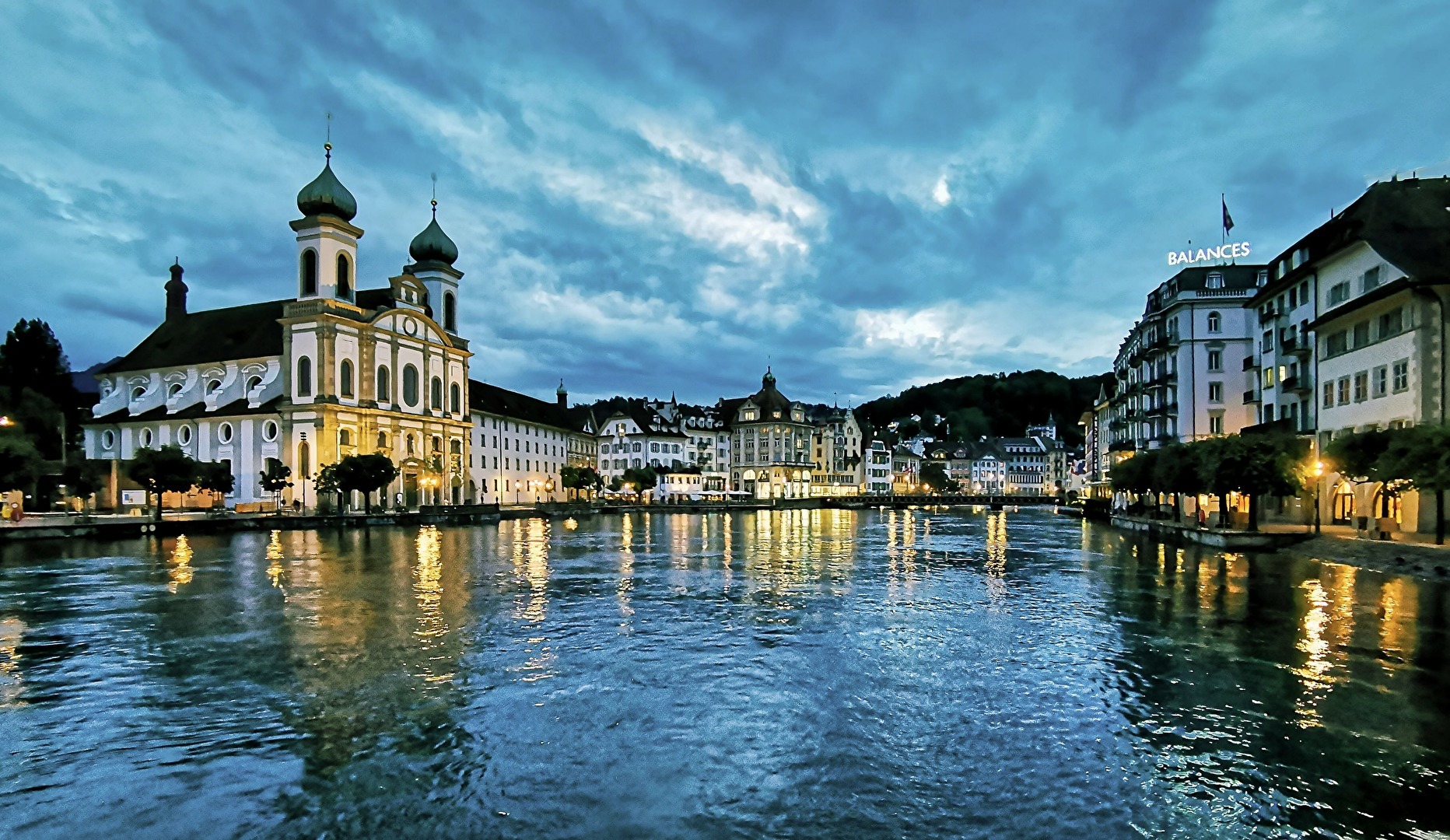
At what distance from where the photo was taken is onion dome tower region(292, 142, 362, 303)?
3088 inches

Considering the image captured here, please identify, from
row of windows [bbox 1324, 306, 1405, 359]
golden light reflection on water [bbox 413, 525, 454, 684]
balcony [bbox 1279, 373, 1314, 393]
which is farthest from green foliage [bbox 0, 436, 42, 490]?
balcony [bbox 1279, 373, 1314, 393]

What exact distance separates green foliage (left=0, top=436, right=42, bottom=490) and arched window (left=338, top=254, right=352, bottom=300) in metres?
35.2

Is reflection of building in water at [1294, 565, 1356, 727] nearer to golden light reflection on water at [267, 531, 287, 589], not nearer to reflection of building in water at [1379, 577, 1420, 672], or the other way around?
reflection of building in water at [1379, 577, 1420, 672]

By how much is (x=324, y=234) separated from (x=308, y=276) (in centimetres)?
426

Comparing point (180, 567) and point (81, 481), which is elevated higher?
point (81, 481)

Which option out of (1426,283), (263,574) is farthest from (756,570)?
(1426,283)

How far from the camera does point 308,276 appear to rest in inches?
3125

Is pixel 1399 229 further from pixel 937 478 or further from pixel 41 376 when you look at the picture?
pixel 937 478

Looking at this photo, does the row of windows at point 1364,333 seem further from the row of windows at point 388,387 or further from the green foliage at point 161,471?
the row of windows at point 388,387

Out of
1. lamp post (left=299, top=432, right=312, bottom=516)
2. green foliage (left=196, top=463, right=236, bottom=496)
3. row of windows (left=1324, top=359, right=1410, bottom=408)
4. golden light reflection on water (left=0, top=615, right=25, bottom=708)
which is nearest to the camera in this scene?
golden light reflection on water (left=0, top=615, right=25, bottom=708)

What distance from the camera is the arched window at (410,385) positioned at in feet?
276

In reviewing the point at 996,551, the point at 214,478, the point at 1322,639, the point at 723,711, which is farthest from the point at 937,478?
the point at 723,711

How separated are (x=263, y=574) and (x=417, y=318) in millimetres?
60044

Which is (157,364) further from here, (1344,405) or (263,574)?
(1344,405)
